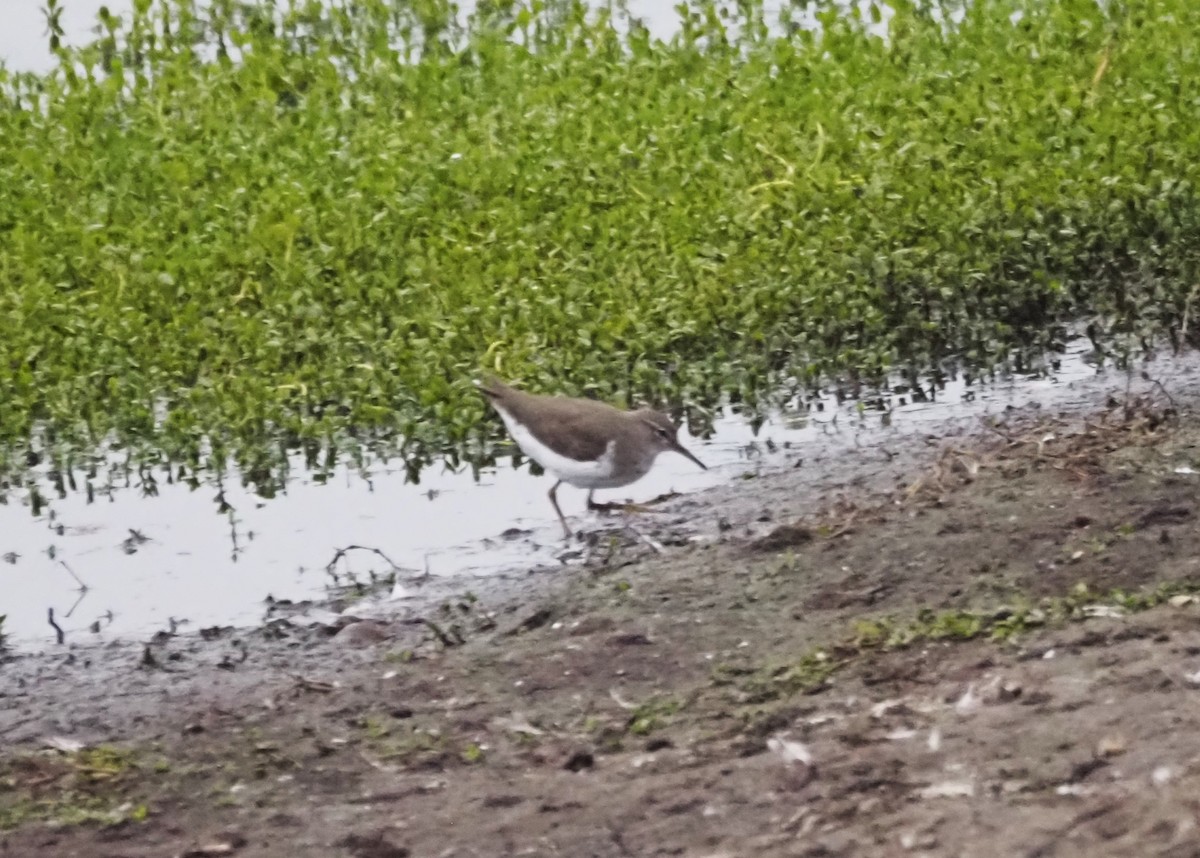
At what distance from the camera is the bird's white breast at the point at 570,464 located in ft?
28.5

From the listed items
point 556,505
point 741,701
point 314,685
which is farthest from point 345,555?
point 741,701

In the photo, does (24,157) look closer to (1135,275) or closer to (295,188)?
(295,188)

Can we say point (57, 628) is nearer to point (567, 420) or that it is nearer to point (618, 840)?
point (567, 420)

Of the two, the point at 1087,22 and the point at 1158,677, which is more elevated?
the point at 1087,22

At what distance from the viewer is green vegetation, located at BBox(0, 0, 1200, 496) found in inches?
392

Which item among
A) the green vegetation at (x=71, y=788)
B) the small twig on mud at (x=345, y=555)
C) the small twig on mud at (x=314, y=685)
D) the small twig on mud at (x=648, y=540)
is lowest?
the green vegetation at (x=71, y=788)

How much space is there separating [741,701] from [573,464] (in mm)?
2571

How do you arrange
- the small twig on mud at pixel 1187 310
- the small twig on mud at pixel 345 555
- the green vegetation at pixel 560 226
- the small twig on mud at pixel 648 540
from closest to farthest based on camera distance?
the small twig on mud at pixel 648 540, the small twig on mud at pixel 345 555, the small twig on mud at pixel 1187 310, the green vegetation at pixel 560 226

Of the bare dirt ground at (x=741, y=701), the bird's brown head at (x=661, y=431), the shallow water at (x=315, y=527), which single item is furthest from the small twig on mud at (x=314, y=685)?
the bird's brown head at (x=661, y=431)

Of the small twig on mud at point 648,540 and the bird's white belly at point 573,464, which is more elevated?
the bird's white belly at point 573,464

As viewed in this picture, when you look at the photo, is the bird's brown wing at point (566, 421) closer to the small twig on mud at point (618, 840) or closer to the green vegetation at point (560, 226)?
the green vegetation at point (560, 226)

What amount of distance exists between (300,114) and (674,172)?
2751 millimetres

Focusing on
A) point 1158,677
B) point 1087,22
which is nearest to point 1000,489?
point 1158,677

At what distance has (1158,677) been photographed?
547 centimetres
